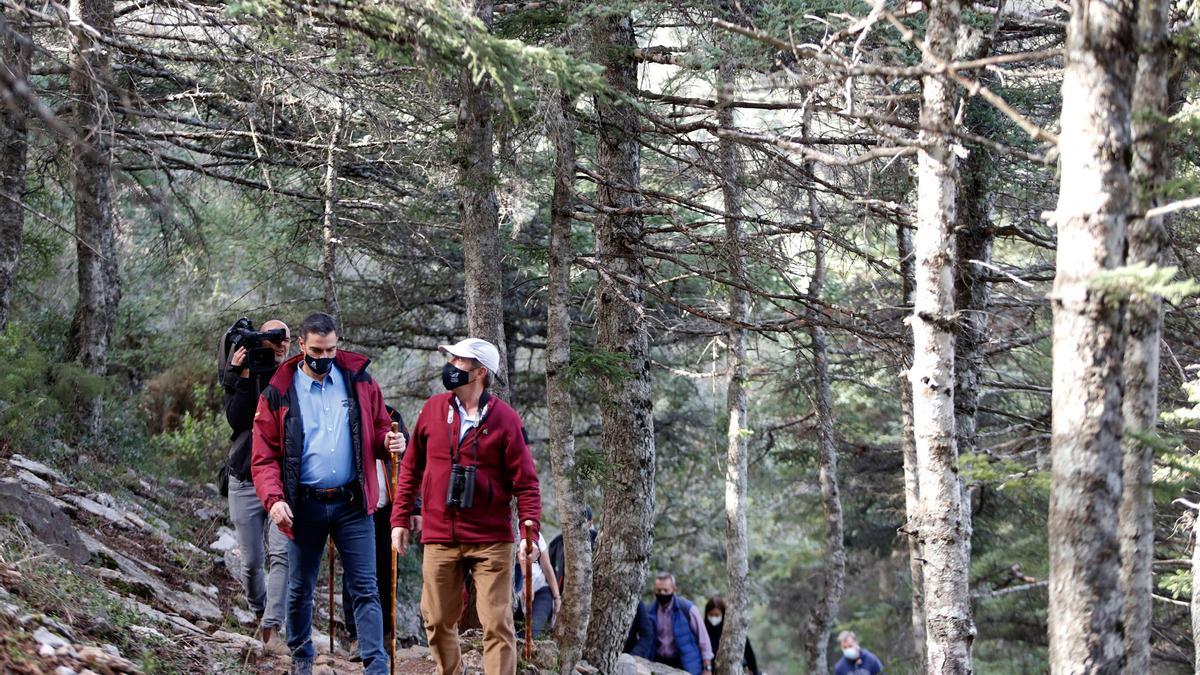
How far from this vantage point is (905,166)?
1022 centimetres

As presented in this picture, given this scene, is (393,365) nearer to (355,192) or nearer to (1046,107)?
(355,192)

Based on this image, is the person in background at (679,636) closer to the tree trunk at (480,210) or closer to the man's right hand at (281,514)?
the tree trunk at (480,210)

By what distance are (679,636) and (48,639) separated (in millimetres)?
7819

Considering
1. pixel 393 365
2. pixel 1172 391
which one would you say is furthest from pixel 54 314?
pixel 1172 391

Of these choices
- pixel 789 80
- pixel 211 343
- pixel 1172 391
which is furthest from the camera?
pixel 211 343

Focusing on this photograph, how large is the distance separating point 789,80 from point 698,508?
15.9m

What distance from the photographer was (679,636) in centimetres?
1205

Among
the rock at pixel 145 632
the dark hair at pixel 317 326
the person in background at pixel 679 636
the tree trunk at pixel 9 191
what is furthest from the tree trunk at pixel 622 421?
the tree trunk at pixel 9 191

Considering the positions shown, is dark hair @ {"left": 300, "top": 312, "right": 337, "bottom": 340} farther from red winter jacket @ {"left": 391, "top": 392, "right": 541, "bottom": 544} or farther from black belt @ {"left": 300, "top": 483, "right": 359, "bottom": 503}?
black belt @ {"left": 300, "top": 483, "right": 359, "bottom": 503}

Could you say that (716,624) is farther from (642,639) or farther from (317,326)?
(317,326)

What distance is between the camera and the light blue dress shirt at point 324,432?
20.1 ft

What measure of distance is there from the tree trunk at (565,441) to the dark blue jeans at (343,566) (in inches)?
101

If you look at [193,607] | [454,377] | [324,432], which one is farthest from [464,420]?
[193,607]

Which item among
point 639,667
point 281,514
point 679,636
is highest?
point 281,514
